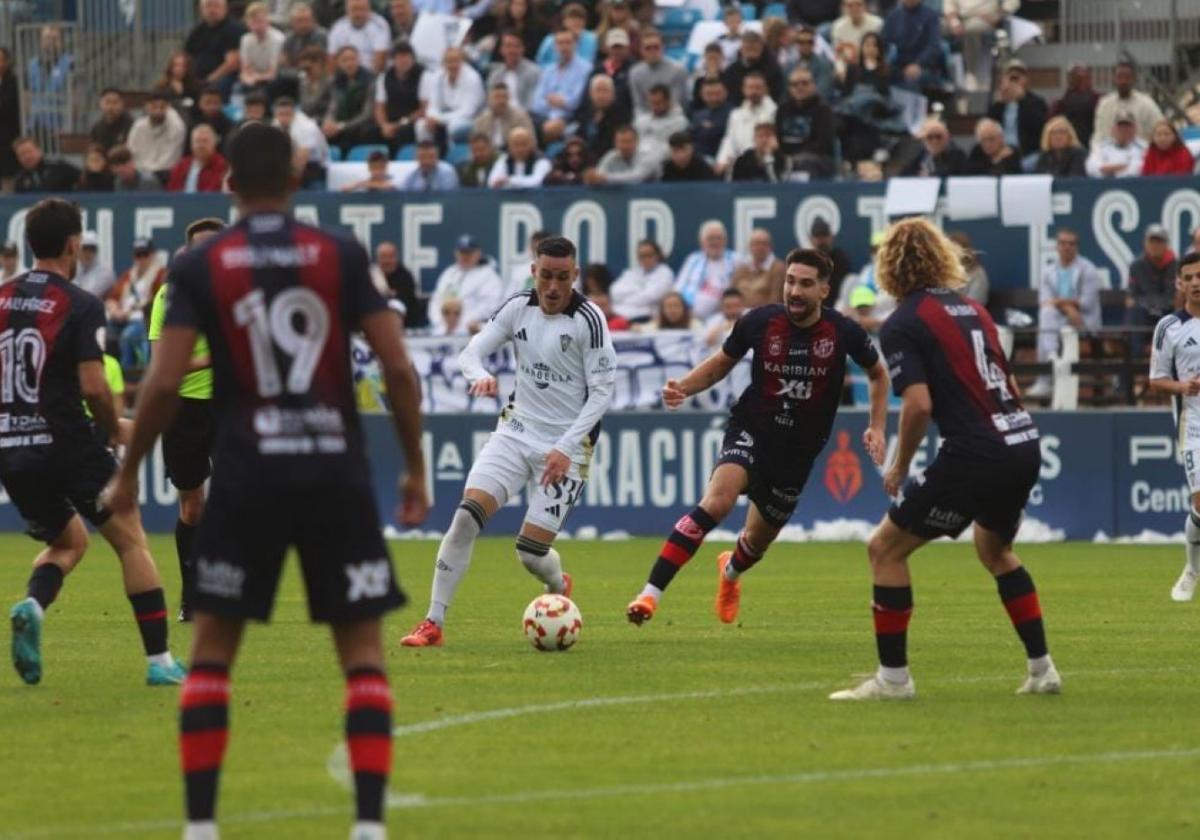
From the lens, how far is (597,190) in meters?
26.4

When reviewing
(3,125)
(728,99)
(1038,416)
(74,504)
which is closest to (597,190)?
(728,99)

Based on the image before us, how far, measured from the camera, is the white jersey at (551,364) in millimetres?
13898

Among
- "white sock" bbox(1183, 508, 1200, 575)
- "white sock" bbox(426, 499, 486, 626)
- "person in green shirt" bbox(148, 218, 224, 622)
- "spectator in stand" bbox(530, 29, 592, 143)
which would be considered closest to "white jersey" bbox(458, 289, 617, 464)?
"white sock" bbox(426, 499, 486, 626)

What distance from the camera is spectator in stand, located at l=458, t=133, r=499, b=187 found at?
89.8 ft

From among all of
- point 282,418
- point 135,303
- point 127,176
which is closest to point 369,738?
point 282,418

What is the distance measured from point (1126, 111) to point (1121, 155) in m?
0.81

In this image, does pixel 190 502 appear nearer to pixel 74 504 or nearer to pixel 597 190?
pixel 74 504

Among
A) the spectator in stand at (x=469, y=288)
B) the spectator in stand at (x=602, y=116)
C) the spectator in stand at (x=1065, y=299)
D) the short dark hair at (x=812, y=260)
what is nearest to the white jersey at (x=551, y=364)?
the short dark hair at (x=812, y=260)

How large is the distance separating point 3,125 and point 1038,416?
1490 centimetres

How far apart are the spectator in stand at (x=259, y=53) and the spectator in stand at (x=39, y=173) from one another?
8.22 feet

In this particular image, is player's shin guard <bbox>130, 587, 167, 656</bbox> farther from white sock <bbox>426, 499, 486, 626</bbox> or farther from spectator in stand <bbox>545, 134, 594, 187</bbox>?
spectator in stand <bbox>545, 134, 594, 187</bbox>

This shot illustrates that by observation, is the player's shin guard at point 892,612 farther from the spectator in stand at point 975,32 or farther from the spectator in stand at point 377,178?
the spectator in stand at point 975,32

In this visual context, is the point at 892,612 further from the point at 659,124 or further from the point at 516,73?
the point at 516,73

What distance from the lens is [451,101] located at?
94.1ft
